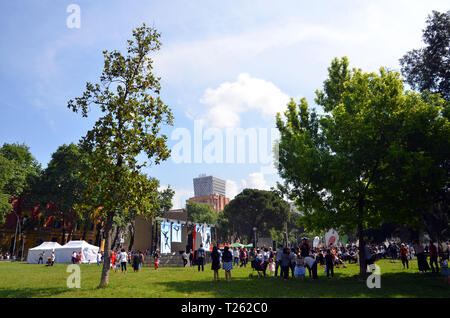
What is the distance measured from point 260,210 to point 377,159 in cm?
5948

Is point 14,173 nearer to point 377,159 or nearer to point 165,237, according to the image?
Answer: point 165,237

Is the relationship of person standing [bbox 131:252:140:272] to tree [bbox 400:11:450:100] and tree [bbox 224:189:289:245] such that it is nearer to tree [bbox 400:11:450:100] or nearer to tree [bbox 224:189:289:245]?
tree [bbox 400:11:450:100]

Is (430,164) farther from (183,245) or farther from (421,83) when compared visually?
(183,245)

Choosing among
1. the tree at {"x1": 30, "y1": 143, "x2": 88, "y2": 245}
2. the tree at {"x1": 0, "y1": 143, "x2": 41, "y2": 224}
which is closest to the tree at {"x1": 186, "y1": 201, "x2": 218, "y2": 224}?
the tree at {"x1": 0, "y1": 143, "x2": 41, "y2": 224}

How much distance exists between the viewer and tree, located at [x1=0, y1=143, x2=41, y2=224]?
48.2m

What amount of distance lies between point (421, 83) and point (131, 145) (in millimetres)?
23243

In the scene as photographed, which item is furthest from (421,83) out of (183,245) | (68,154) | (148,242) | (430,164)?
(68,154)

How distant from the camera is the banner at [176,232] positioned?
40.9m

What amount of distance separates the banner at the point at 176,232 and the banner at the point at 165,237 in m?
1.22

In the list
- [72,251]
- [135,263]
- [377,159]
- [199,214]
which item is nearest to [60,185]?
[72,251]

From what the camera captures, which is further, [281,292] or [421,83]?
[421,83]

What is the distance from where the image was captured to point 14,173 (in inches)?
2148

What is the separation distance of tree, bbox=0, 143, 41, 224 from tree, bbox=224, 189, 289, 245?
42.9m

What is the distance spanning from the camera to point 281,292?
12.7 m
